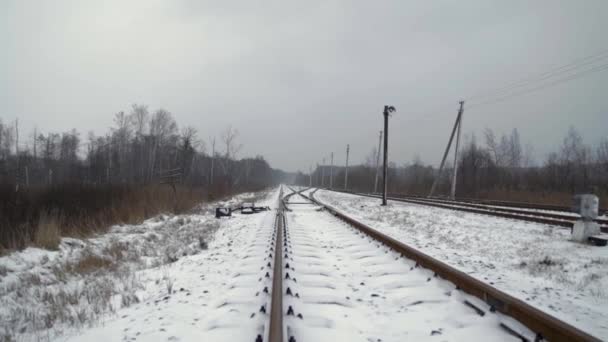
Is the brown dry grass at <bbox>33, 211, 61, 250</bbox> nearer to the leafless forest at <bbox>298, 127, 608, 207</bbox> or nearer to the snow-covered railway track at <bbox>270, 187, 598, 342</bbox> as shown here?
the snow-covered railway track at <bbox>270, 187, 598, 342</bbox>

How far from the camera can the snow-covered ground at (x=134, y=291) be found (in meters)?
2.97

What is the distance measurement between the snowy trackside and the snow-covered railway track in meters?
0.53

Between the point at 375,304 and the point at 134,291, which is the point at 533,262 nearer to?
the point at 375,304

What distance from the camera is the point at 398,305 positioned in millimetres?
3434

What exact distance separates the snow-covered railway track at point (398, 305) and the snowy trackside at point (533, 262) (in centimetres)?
53

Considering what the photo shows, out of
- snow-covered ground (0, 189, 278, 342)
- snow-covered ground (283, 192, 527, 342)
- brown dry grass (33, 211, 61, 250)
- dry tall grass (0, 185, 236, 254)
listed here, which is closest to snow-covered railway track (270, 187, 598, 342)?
snow-covered ground (283, 192, 527, 342)

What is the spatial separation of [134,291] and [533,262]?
6.97m

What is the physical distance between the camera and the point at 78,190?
43.4 ft

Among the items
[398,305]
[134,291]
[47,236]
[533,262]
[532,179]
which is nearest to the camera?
[398,305]

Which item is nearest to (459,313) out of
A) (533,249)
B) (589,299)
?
(589,299)

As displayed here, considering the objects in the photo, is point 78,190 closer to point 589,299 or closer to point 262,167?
point 589,299

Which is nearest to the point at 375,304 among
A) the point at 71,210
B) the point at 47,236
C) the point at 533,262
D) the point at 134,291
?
the point at 134,291

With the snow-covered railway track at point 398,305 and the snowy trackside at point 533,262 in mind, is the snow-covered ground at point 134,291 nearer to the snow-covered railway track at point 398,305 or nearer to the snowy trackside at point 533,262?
the snow-covered railway track at point 398,305

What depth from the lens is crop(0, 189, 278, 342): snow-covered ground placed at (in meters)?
2.97
